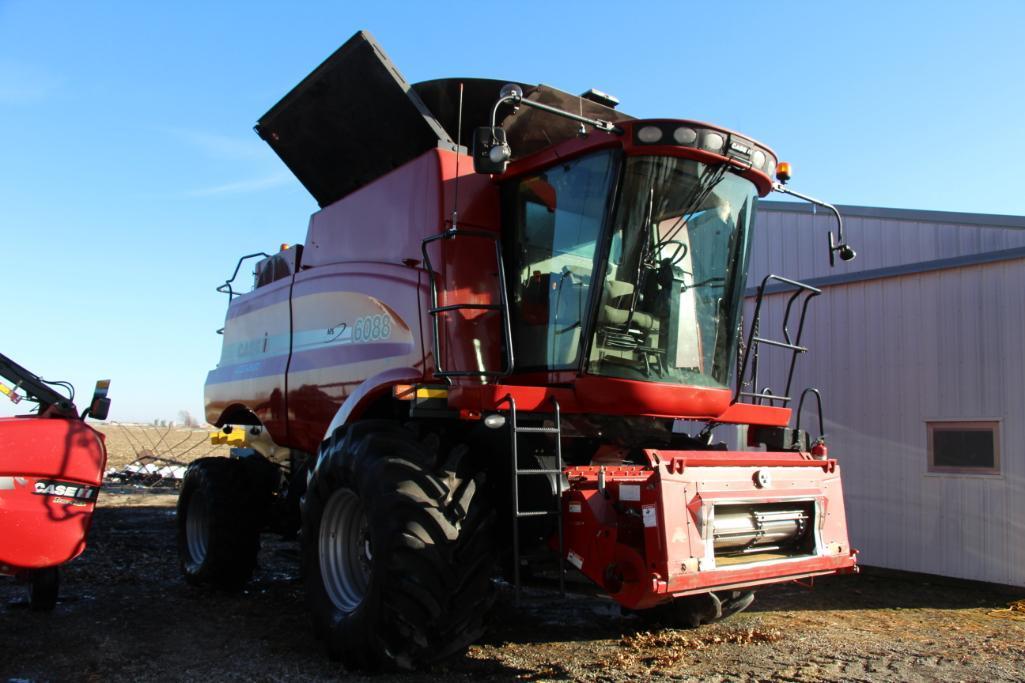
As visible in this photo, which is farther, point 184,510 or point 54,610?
point 184,510

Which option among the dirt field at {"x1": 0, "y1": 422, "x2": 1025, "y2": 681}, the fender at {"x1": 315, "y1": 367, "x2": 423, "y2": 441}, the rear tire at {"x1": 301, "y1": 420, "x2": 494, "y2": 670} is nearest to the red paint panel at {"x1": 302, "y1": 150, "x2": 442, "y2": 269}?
the fender at {"x1": 315, "y1": 367, "x2": 423, "y2": 441}

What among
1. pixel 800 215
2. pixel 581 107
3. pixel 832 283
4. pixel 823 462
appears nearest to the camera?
pixel 823 462

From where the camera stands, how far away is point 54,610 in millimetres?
6234

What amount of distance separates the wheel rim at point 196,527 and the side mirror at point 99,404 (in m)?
1.32

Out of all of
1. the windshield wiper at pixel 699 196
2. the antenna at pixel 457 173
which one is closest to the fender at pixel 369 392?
the antenna at pixel 457 173

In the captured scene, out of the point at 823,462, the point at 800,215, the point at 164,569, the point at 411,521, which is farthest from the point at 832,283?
the point at 164,569

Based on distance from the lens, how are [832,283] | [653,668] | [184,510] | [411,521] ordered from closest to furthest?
[411,521], [653,668], [184,510], [832,283]

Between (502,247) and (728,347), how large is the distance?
65.5 inches

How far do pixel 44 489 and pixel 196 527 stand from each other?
8.28ft

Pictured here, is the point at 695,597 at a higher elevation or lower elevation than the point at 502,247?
lower

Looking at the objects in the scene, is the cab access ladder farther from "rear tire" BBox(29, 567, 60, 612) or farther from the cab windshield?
"rear tire" BBox(29, 567, 60, 612)

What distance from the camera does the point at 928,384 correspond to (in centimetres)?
875

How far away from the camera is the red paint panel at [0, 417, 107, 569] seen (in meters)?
5.34

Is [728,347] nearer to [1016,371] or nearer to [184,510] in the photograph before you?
[1016,371]
